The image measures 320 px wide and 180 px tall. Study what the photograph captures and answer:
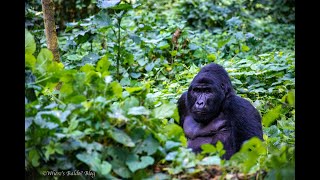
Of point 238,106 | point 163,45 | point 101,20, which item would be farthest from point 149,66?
point 238,106

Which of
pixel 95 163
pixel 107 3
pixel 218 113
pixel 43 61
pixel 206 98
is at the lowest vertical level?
pixel 218 113

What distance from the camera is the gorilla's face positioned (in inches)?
164

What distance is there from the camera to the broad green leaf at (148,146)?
2.49 m

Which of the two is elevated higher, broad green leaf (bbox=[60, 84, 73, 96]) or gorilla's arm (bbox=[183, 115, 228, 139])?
broad green leaf (bbox=[60, 84, 73, 96])

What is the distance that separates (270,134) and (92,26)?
2469mm

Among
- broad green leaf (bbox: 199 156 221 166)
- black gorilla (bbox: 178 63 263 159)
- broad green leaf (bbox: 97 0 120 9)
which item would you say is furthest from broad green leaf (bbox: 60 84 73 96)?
broad green leaf (bbox: 97 0 120 9)

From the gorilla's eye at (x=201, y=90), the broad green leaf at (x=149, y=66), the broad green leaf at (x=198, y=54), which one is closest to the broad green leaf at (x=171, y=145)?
the gorilla's eye at (x=201, y=90)

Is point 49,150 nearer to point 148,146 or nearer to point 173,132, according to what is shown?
point 148,146

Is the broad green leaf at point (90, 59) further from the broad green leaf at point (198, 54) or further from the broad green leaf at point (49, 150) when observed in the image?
the broad green leaf at point (49, 150)

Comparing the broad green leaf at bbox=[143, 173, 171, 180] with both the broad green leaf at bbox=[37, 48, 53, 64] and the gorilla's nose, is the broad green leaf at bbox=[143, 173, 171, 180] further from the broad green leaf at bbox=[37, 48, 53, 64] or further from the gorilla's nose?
the gorilla's nose

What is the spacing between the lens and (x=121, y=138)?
8.02 feet

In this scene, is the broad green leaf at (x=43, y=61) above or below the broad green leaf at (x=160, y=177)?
above

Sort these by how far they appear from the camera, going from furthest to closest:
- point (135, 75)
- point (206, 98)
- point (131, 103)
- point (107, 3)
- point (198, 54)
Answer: point (198, 54) → point (135, 75) → point (107, 3) → point (206, 98) → point (131, 103)

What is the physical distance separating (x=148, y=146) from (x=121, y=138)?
0.46 feet
